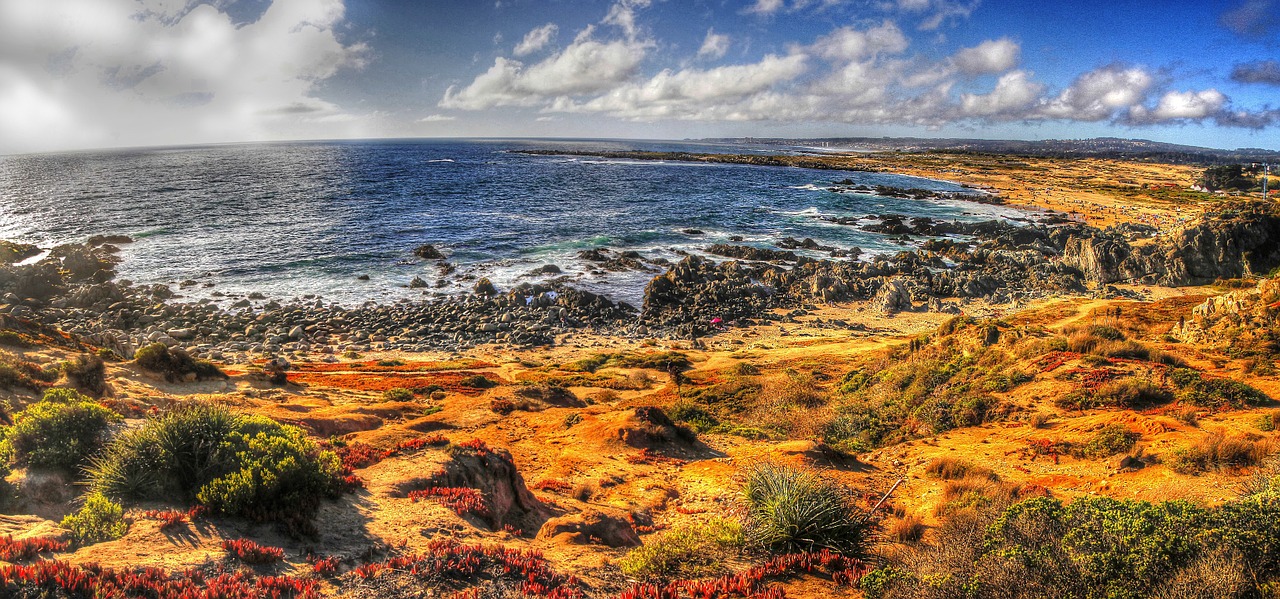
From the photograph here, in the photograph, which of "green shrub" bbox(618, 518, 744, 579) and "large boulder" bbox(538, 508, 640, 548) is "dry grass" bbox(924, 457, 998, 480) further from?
"large boulder" bbox(538, 508, 640, 548)

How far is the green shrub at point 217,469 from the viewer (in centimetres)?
711

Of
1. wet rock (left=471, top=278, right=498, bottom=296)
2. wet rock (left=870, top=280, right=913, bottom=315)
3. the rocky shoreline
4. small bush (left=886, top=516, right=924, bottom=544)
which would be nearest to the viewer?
small bush (left=886, top=516, right=924, bottom=544)

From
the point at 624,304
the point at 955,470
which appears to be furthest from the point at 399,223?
the point at 955,470

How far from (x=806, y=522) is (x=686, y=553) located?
1828 mm

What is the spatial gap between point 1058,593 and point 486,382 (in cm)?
1797

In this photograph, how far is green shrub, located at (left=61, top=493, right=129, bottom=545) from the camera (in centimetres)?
608

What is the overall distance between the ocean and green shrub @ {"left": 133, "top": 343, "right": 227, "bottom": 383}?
1227 cm

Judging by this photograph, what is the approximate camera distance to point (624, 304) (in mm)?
30312

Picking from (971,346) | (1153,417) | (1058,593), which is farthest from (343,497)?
(971,346)

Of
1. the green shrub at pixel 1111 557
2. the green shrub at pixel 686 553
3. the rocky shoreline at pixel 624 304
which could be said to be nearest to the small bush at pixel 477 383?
the rocky shoreline at pixel 624 304

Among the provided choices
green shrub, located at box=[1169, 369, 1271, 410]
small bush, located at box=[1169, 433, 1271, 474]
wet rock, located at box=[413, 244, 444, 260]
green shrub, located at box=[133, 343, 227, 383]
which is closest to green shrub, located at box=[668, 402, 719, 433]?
small bush, located at box=[1169, 433, 1271, 474]

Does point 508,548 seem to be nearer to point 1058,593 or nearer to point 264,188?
point 1058,593

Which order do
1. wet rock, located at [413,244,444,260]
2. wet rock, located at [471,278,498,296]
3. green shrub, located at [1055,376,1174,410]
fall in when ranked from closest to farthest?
1. green shrub, located at [1055,376,1174,410]
2. wet rock, located at [471,278,498,296]
3. wet rock, located at [413,244,444,260]

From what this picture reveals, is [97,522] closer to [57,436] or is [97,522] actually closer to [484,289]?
[57,436]
